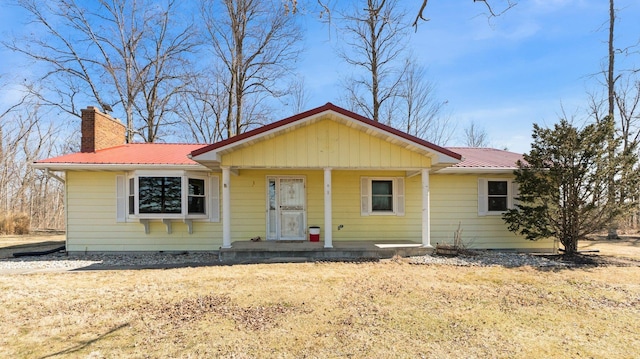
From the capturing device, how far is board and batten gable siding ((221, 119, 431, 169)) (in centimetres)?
821

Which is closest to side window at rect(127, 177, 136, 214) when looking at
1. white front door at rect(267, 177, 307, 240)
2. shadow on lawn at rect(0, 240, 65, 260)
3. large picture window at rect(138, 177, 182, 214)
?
large picture window at rect(138, 177, 182, 214)

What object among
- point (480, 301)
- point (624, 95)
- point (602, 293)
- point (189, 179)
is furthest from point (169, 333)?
point (624, 95)

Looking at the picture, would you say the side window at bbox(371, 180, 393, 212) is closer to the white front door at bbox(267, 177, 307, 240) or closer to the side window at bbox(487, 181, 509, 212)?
the white front door at bbox(267, 177, 307, 240)

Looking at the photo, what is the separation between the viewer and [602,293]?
572 cm

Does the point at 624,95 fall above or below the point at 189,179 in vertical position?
above

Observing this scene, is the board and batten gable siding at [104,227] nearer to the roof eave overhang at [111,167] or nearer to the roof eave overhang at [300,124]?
the roof eave overhang at [111,167]

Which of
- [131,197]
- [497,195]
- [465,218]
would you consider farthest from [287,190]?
[497,195]

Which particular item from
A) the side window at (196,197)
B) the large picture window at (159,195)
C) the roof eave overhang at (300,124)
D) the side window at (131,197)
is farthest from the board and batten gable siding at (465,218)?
the side window at (131,197)

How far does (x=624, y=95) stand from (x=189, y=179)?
2520cm

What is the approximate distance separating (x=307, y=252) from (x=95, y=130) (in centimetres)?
769

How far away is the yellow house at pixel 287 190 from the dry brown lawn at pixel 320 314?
252 centimetres

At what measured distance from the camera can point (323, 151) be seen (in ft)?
27.4

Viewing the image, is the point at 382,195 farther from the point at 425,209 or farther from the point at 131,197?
the point at 131,197

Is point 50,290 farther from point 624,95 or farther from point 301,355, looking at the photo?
point 624,95
